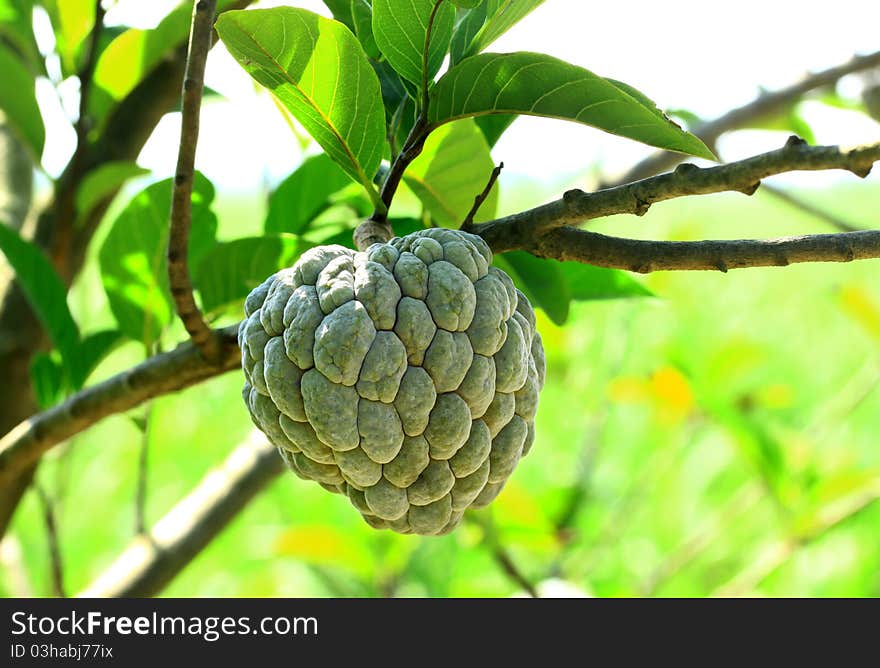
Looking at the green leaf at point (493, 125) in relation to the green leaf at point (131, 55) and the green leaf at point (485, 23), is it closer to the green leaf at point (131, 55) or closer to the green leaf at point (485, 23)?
the green leaf at point (485, 23)

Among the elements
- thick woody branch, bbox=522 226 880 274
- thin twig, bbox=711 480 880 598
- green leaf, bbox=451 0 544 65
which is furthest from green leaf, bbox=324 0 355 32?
thin twig, bbox=711 480 880 598

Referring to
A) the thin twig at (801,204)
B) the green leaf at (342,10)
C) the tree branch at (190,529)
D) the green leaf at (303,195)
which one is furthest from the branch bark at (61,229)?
the thin twig at (801,204)

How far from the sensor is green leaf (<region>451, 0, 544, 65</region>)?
38.7 inches

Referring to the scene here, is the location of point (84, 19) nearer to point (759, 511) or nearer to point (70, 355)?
point (70, 355)

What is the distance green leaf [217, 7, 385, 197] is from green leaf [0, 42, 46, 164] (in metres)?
0.92

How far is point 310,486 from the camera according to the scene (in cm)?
466

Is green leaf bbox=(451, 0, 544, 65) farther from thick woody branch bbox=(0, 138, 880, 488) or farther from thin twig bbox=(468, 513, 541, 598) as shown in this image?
thin twig bbox=(468, 513, 541, 598)

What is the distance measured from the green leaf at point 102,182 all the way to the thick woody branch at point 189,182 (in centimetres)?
58

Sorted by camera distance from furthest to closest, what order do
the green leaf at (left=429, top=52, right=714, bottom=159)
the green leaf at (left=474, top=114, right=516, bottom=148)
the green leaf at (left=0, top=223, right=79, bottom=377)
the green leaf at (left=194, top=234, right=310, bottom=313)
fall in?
the green leaf at (left=0, top=223, right=79, bottom=377) → the green leaf at (left=194, top=234, right=310, bottom=313) → the green leaf at (left=474, top=114, right=516, bottom=148) → the green leaf at (left=429, top=52, right=714, bottom=159)

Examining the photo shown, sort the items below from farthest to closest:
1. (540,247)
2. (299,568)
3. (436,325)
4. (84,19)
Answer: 1. (299,568)
2. (84,19)
3. (540,247)
4. (436,325)

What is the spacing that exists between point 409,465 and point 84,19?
1297 mm

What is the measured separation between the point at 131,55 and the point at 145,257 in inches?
19.0

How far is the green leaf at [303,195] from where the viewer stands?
5.01 feet
